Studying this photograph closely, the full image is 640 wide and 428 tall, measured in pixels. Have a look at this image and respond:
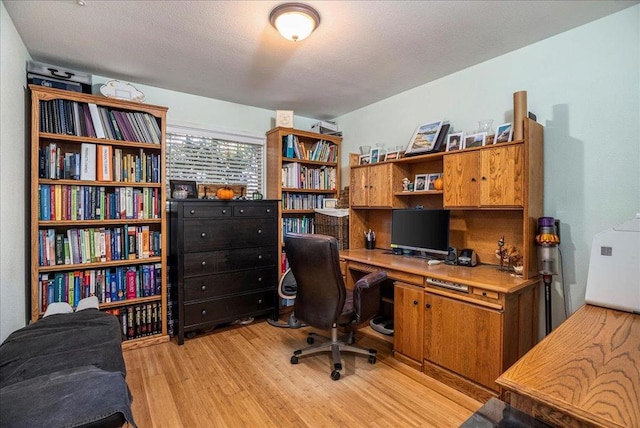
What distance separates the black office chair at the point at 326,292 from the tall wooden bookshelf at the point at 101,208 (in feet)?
4.63

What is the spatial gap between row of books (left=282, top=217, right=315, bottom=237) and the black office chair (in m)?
1.31

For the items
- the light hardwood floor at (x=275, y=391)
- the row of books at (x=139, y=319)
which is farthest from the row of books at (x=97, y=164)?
the light hardwood floor at (x=275, y=391)

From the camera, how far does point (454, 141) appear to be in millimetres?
2586

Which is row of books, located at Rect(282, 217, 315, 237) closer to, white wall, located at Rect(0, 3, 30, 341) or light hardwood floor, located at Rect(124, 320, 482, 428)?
light hardwood floor, located at Rect(124, 320, 482, 428)

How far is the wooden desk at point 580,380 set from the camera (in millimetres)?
831

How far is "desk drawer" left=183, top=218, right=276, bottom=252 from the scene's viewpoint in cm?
281

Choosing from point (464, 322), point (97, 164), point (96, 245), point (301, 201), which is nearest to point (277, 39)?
point (97, 164)

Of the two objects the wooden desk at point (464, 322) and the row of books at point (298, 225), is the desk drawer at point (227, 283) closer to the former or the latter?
the row of books at point (298, 225)

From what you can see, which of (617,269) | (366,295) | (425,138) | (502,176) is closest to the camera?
(617,269)

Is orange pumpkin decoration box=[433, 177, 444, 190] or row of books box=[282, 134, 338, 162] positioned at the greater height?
row of books box=[282, 134, 338, 162]

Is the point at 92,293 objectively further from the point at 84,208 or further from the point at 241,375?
the point at 241,375

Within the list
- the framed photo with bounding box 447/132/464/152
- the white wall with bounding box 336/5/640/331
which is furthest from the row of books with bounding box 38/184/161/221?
the white wall with bounding box 336/5/640/331

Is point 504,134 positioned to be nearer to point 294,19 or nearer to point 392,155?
point 392,155

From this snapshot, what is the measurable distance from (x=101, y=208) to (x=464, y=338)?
3.06m
